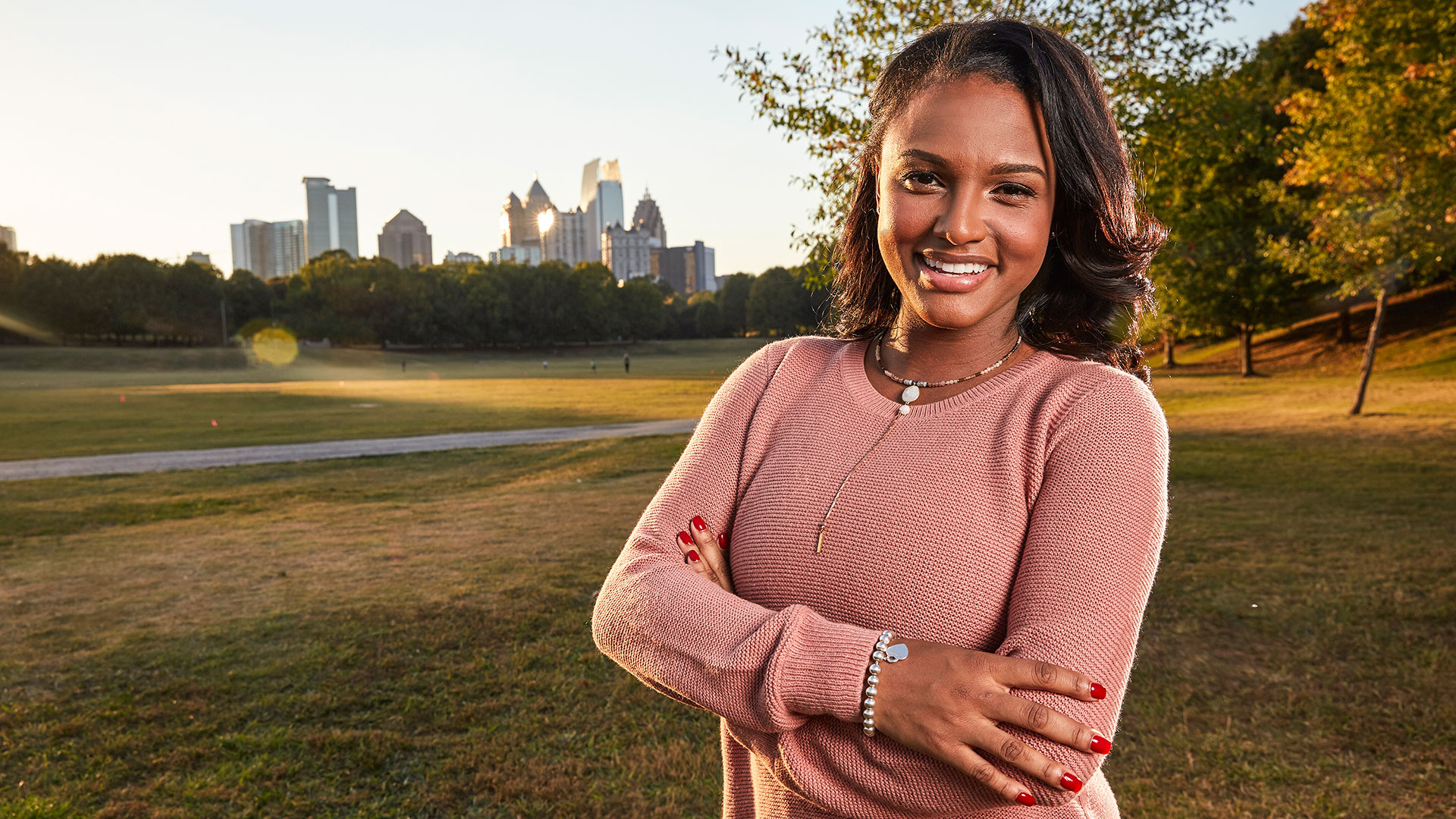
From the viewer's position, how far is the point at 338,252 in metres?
111

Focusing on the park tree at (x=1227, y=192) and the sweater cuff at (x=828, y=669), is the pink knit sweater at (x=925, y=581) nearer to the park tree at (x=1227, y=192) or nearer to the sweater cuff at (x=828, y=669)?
the sweater cuff at (x=828, y=669)

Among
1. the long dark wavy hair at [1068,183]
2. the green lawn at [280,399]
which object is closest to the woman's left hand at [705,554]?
the long dark wavy hair at [1068,183]

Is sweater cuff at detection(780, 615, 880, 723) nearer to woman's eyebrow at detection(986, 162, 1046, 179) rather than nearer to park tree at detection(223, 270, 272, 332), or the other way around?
woman's eyebrow at detection(986, 162, 1046, 179)

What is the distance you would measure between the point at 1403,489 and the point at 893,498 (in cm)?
1206

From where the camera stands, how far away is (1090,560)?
150 centimetres

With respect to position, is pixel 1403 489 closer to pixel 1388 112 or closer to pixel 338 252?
pixel 1388 112

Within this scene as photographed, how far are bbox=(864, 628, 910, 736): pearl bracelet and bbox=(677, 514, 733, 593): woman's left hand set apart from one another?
1.60 feet

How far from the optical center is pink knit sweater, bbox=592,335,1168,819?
1489mm

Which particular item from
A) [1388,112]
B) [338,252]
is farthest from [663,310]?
[1388,112]

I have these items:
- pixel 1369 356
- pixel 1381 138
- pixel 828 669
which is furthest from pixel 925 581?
pixel 1369 356

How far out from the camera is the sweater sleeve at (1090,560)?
1.46m

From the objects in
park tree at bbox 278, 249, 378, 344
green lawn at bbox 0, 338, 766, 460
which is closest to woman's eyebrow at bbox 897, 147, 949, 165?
green lawn at bbox 0, 338, 766, 460

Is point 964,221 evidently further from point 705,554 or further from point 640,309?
point 640,309

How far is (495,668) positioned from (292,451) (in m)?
13.4
